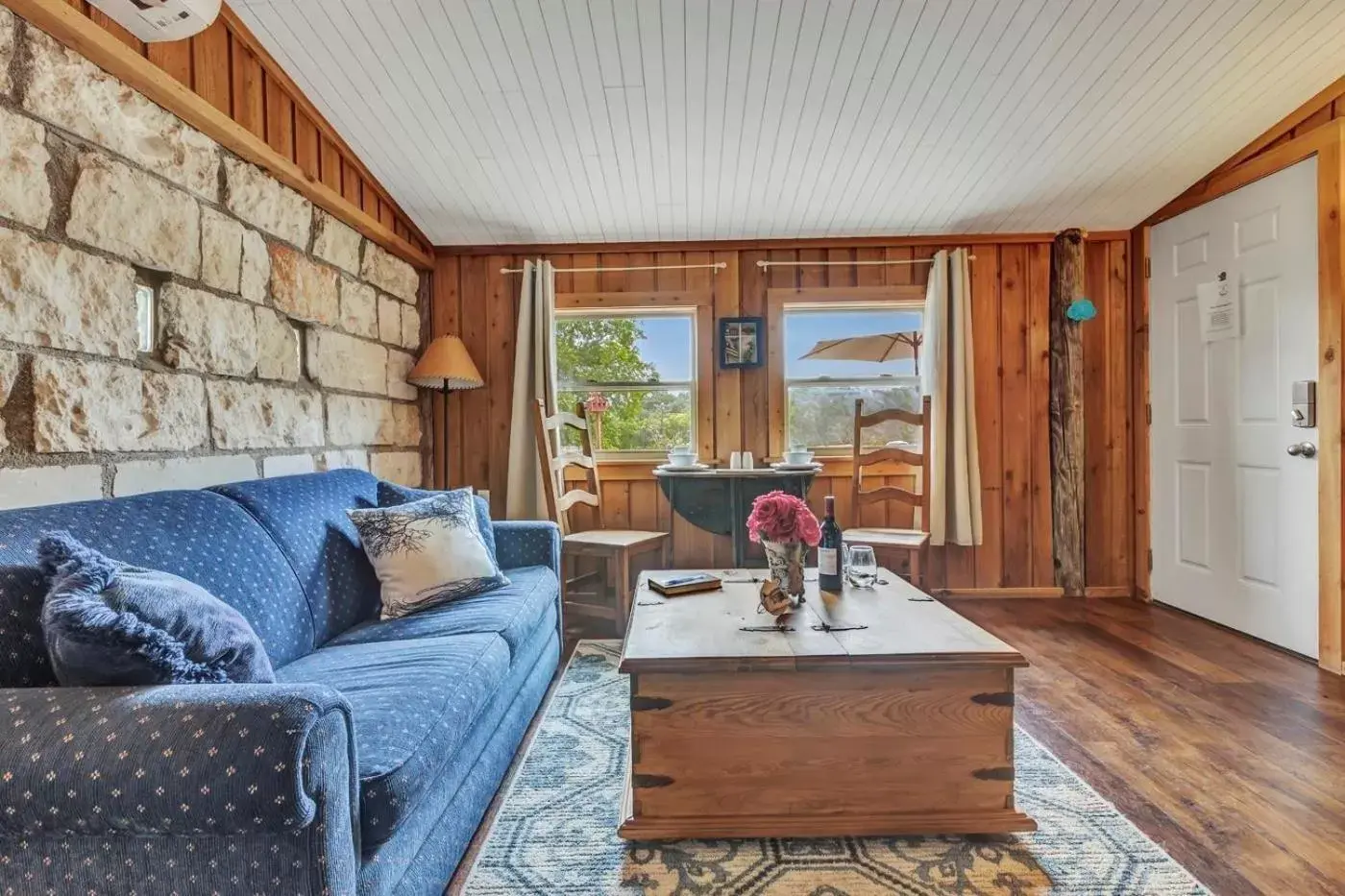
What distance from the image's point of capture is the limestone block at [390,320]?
9.91 feet

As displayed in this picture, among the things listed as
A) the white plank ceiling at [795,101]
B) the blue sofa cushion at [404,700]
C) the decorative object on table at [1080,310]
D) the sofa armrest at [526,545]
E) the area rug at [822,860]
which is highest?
the white plank ceiling at [795,101]

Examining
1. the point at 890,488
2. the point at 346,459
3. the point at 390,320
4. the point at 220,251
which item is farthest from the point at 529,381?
the point at 890,488

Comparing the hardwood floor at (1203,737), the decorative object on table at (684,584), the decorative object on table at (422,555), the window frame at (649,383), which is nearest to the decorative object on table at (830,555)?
the decorative object on table at (684,584)

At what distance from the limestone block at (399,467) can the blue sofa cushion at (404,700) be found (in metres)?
1.45

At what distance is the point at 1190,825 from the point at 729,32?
256cm

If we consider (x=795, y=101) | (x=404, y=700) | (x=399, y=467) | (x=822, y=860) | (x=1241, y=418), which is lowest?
(x=822, y=860)

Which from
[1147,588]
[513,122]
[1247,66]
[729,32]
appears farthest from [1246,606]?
[513,122]

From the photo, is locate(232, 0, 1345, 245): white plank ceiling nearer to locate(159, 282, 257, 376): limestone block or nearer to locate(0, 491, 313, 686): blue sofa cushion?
locate(159, 282, 257, 376): limestone block

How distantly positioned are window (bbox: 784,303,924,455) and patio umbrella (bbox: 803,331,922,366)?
0.8 inches

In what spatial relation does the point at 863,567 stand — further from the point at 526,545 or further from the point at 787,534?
the point at 526,545

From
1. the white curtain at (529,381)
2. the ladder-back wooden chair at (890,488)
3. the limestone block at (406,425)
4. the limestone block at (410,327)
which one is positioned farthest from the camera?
the white curtain at (529,381)

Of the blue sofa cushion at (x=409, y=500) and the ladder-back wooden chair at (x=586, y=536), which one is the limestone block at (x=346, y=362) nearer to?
the blue sofa cushion at (x=409, y=500)

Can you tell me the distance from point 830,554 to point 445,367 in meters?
2.18

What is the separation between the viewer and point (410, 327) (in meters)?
3.35
